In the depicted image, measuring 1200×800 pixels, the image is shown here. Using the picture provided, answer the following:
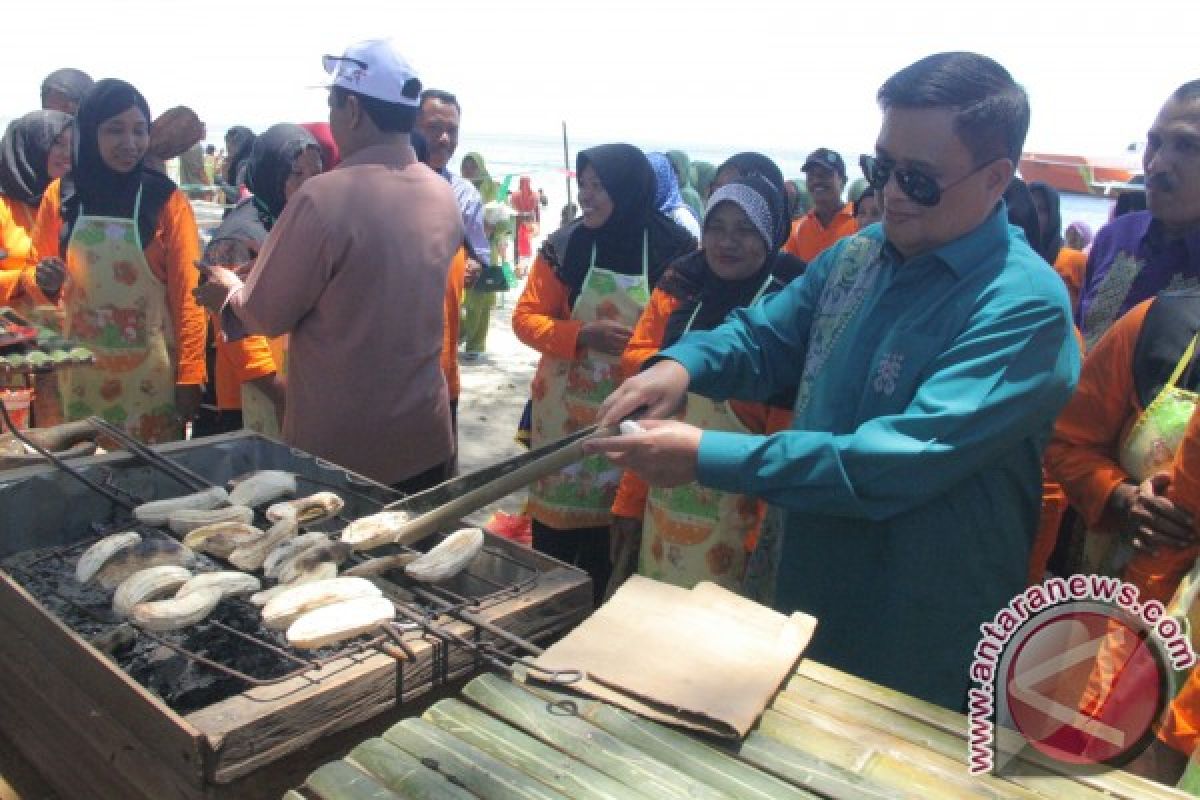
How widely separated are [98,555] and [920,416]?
1.86 m

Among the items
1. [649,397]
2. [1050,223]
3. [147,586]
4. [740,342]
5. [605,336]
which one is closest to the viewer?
[147,586]

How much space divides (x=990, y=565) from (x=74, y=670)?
6.36 feet

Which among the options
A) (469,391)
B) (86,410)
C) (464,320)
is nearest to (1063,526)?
(86,410)

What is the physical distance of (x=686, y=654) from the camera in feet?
5.29

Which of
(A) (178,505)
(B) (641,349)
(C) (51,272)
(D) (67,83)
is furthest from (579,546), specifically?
(D) (67,83)

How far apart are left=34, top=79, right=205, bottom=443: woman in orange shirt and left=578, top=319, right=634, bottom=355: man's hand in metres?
1.85

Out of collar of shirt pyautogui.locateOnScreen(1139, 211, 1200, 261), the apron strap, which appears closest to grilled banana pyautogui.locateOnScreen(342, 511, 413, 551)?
the apron strap

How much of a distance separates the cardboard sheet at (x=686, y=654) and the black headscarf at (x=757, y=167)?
86.3 inches

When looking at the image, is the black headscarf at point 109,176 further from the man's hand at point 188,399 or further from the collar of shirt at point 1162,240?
the collar of shirt at point 1162,240

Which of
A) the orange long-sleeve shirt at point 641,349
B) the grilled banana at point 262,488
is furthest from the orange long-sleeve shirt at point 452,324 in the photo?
the grilled banana at point 262,488

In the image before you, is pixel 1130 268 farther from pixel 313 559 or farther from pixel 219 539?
pixel 219 539

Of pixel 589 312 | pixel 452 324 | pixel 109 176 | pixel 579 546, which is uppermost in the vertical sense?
pixel 109 176

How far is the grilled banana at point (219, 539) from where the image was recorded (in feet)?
7.04

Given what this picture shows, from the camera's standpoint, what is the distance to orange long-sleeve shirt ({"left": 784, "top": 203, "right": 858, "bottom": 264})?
20.3ft
